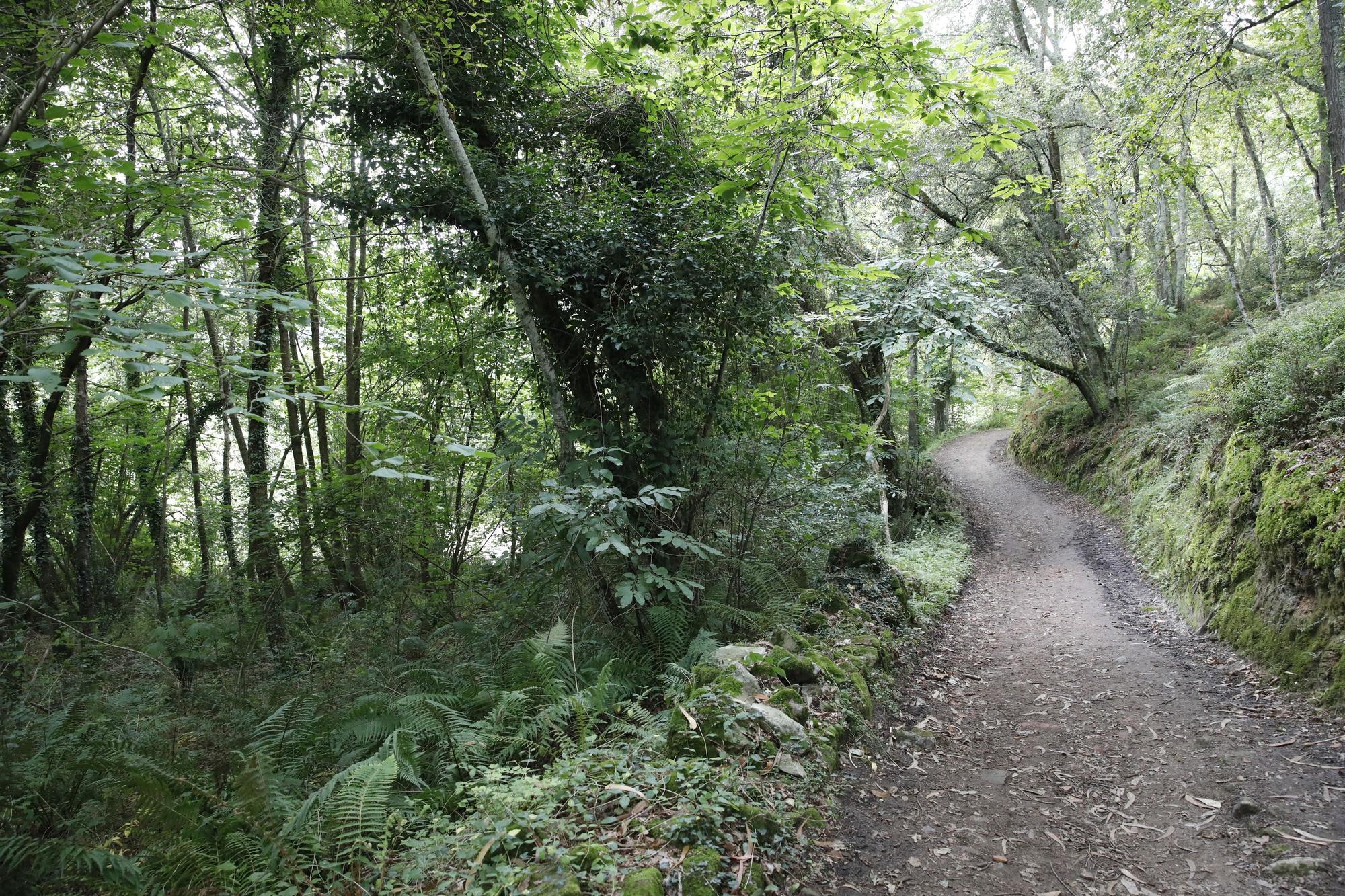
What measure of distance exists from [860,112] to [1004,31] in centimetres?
1650

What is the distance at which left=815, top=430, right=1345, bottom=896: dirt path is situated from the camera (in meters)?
3.66

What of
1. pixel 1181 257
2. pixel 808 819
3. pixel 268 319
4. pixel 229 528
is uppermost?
pixel 1181 257

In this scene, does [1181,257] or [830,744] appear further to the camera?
[1181,257]

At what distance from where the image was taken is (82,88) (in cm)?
880

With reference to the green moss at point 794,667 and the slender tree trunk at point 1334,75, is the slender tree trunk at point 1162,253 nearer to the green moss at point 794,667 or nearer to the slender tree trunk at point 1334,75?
the slender tree trunk at point 1334,75

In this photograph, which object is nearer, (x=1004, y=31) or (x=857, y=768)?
(x=857, y=768)

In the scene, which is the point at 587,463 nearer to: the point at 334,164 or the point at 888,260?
the point at 888,260

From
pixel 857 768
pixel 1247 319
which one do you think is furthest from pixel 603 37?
pixel 1247 319

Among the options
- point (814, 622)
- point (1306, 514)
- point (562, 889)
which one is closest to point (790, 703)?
point (814, 622)

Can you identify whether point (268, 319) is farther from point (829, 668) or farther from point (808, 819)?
point (808, 819)

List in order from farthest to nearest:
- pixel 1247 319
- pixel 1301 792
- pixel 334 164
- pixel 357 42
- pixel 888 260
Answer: pixel 1247 319, pixel 334 164, pixel 888 260, pixel 357 42, pixel 1301 792

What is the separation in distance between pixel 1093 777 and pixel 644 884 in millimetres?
3690

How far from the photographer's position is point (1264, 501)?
658 centimetres

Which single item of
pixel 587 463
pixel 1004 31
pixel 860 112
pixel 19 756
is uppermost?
pixel 1004 31
